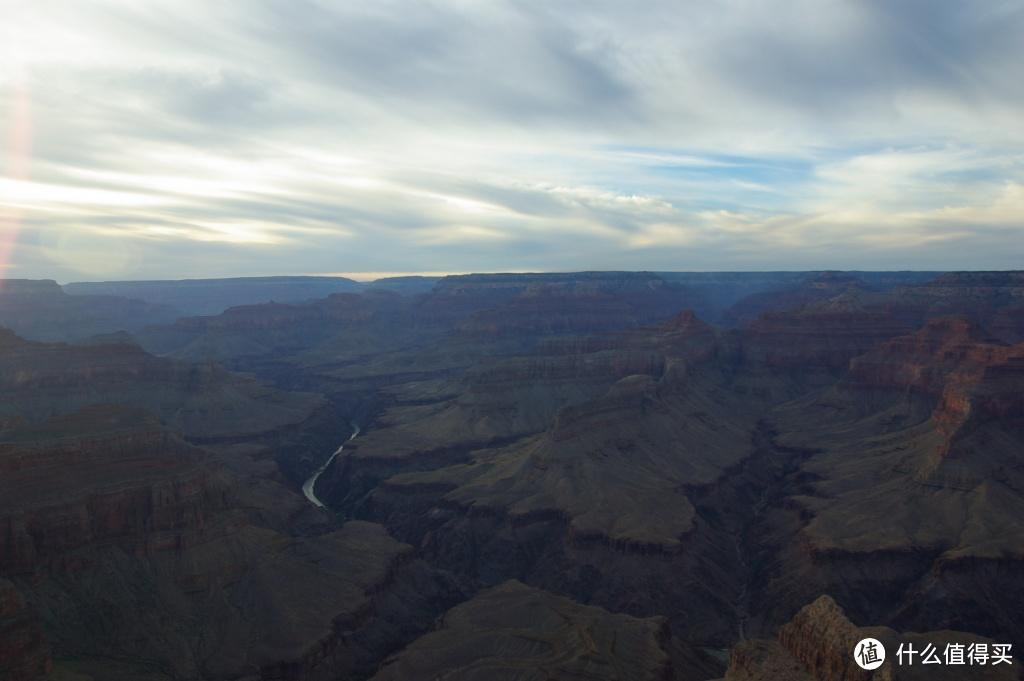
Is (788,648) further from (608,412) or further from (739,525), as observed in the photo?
(608,412)

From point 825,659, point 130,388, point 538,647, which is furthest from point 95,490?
point 130,388

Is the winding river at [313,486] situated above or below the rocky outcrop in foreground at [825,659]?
below

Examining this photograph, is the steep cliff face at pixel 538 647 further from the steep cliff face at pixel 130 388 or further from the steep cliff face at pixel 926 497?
the steep cliff face at pixel 130 388

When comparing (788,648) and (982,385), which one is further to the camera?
(982,385)

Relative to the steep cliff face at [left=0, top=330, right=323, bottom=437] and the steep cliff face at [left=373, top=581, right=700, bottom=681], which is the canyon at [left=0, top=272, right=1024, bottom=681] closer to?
the steep cliff face at [left=373, top=581, right=700, bottom=681]

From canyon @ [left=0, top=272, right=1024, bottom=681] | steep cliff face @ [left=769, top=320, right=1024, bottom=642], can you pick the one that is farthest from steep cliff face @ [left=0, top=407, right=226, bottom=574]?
steep cliff face @ [left=769, top=320, right=1024, bottom=642]

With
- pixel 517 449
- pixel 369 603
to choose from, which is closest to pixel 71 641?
pixel 369 603

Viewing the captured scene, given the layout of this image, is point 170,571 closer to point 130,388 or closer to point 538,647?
point 538,647

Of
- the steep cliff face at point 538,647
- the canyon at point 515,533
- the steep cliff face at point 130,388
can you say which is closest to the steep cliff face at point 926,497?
the canyon at point 515,533

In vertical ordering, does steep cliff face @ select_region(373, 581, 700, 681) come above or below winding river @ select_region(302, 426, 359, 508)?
above
